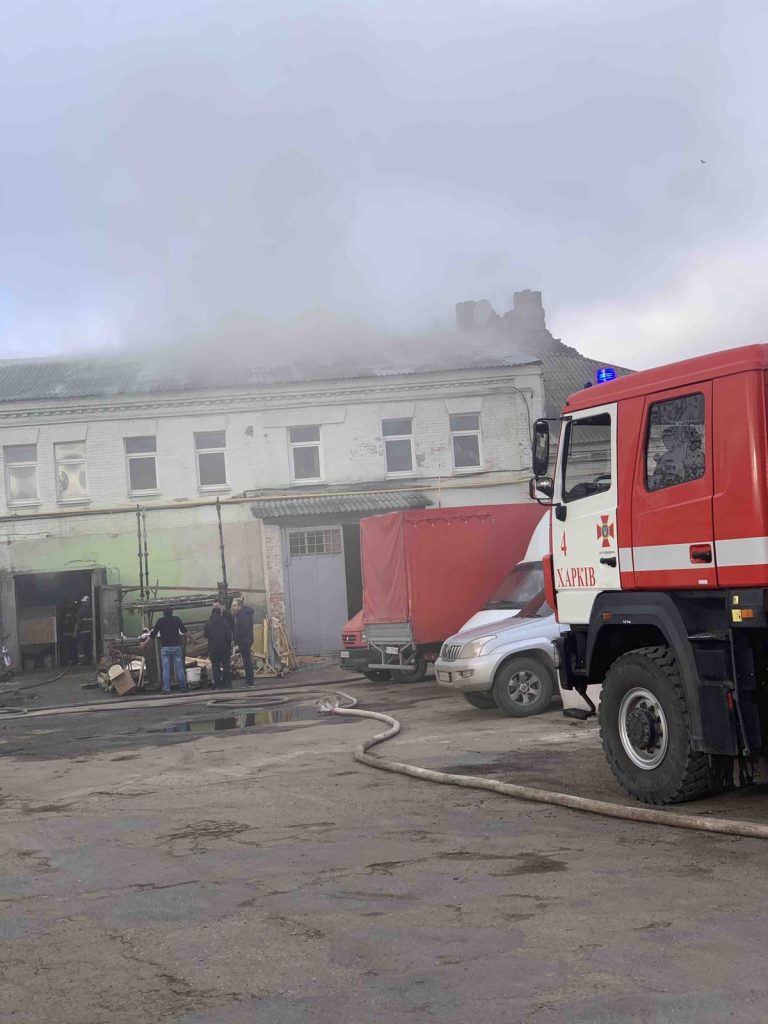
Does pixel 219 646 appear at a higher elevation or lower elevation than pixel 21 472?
lower

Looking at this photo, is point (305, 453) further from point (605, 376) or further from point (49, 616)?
point (605, 376)

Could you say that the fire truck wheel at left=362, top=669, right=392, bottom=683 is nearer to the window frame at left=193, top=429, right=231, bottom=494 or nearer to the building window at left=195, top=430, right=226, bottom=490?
the window frame at left=193, top=429, right=231, bottom=494

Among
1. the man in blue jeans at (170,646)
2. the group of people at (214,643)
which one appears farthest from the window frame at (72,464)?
the man in blue jeans at (170,646)

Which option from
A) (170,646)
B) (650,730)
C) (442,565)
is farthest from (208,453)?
(650,730)

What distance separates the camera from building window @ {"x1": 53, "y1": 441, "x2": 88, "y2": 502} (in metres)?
31.5

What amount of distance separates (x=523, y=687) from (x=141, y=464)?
1977cm

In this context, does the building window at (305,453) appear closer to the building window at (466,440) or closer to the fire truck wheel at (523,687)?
the building window at (466,440)

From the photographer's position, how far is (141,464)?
31.7 m

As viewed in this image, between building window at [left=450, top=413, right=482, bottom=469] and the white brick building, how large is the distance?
39 mm

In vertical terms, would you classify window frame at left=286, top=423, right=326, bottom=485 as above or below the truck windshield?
above

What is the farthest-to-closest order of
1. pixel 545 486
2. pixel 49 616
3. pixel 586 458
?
pixel 49 616, pixel 545 486, pixel 586 458

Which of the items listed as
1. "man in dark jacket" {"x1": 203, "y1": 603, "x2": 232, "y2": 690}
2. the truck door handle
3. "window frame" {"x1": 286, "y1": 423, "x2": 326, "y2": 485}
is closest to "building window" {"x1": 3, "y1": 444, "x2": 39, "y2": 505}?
"window frame" {"x1": 286, "y1": 423, "x2": 326, "y2": 485}

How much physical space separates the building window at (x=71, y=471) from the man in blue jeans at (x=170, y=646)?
352 inches

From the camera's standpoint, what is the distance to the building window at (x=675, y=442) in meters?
7.49
